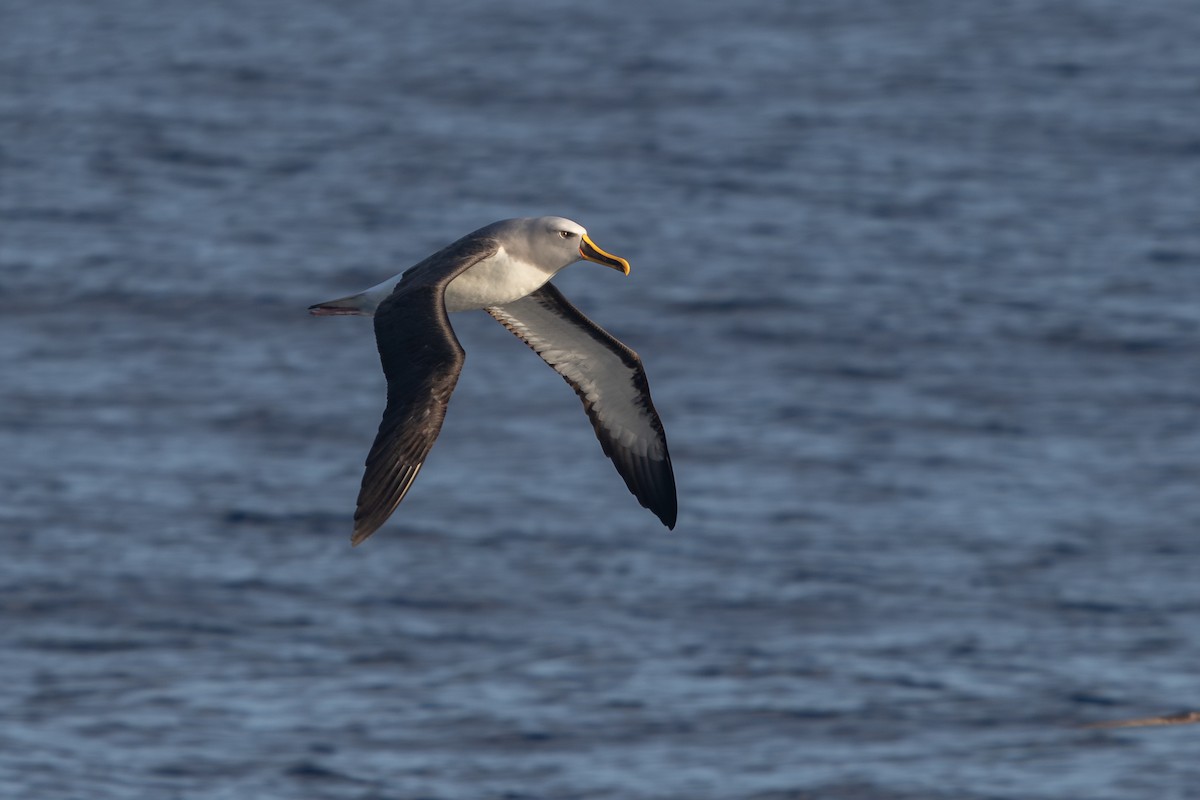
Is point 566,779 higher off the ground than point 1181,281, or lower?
lower

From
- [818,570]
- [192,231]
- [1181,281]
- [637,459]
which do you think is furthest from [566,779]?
[192,231]

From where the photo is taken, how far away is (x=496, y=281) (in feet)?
45.2

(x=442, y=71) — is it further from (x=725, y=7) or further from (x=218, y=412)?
(x=218, y=412)

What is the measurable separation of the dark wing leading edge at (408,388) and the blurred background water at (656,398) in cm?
2487

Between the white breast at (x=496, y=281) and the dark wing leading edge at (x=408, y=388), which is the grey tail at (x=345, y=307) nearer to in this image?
the dark wing leading edge at (x=408, y=388)

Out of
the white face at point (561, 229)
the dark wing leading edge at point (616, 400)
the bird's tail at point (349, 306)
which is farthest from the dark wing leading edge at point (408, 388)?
the dark wing leading edge at point (616, 400)

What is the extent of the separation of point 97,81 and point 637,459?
7258 cm

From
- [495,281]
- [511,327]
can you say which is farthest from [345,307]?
[511,327]

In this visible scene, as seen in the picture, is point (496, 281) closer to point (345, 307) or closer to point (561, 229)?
point (561, 229)

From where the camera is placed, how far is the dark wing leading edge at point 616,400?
15469 millimetres

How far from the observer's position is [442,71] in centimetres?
8388

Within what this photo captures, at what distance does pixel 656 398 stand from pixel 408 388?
42938 millimetres

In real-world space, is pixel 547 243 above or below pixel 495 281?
above

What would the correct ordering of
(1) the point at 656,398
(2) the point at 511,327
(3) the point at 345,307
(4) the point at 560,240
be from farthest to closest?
(1) the point at 656,398
(2) the point at 511,327
(4) the point at 560,240
(3) the point at 345,307
